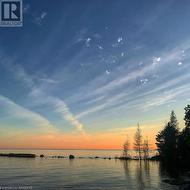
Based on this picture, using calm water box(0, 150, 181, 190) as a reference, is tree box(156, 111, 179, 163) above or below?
above

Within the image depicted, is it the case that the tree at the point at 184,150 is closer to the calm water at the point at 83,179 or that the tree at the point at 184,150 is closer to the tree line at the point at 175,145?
the tree line at the point at 175,145

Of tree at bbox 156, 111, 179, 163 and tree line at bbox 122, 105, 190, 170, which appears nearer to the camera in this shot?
tree line at bbox 122, 105, 190, 170

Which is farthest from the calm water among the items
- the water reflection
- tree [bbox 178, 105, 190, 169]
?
tree [bbox 178, 105, 190, 169]

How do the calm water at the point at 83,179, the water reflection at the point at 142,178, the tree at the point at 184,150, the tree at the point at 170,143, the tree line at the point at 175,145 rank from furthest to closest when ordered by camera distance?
the tree at the point at 170,143
the tree line at the point at 175,145
the tree at the point at 184,150
the water reflection at the point at 142,178
the calm water at the point at 83,179

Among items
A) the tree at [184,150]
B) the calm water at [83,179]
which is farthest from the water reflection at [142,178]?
the tree at [184,150]

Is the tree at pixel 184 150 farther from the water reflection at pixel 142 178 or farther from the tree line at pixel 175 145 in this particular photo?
the water reflection at pixel 142 178

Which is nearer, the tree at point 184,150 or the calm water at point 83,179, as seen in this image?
the calm water at point 83,179

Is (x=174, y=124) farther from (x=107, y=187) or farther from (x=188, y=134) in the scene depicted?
(x=107, y=187)

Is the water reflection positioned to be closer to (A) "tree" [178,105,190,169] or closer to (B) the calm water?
(B) the calm water

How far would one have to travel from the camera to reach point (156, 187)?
58312mm

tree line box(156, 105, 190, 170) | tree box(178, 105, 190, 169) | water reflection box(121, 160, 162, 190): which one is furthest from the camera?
tree line box(156, 105, 190, 170)

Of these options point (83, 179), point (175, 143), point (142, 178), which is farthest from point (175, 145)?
point (83, 179)

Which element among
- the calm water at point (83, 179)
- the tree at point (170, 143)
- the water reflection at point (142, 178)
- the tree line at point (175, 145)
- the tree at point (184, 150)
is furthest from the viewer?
the tree at point (170, 143)

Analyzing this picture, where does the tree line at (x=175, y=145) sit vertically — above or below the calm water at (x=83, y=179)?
above
